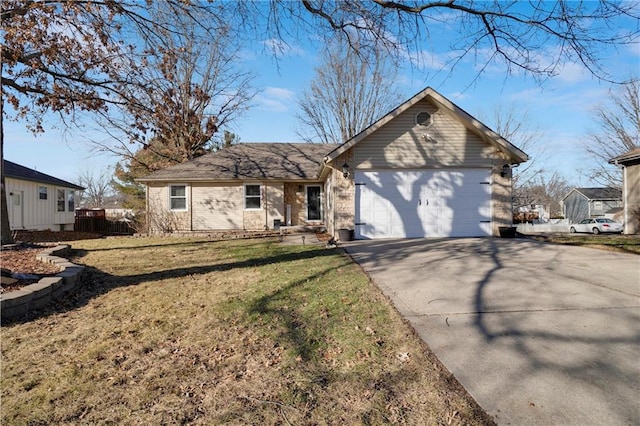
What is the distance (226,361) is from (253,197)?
14.3 meters

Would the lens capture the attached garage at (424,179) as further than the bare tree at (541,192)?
No

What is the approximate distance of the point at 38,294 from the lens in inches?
180

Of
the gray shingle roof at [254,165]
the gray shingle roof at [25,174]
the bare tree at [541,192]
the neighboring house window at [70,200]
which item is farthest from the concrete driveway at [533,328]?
the bare tree at [541,192]

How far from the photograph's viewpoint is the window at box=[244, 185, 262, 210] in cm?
1709

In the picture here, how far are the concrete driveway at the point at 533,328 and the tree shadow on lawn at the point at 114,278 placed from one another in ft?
6.38

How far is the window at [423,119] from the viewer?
464 inches

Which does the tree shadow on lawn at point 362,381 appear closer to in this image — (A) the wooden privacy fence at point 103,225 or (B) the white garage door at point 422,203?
(B) the white garage door at point 422,203

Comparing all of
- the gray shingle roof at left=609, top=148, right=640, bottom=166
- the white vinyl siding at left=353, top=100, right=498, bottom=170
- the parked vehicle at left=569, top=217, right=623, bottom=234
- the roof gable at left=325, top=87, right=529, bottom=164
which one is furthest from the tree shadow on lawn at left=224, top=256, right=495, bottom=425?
the parked vehicle at left=569, top=217, right=623, bottom=234

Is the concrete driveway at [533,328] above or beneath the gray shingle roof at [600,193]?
beneath

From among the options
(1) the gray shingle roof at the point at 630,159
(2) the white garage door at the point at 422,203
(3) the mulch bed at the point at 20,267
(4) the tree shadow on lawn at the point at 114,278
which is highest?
(1) the gray shingle roof at the point at 630,159

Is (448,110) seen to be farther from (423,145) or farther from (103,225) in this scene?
(103,225)

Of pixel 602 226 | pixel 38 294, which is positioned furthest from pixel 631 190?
pixel 38 294

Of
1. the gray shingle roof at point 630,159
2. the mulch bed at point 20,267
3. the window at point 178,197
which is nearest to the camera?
the mulch bed at point 20,267

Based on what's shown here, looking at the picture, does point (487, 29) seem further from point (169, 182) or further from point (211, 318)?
point (169, 182)
